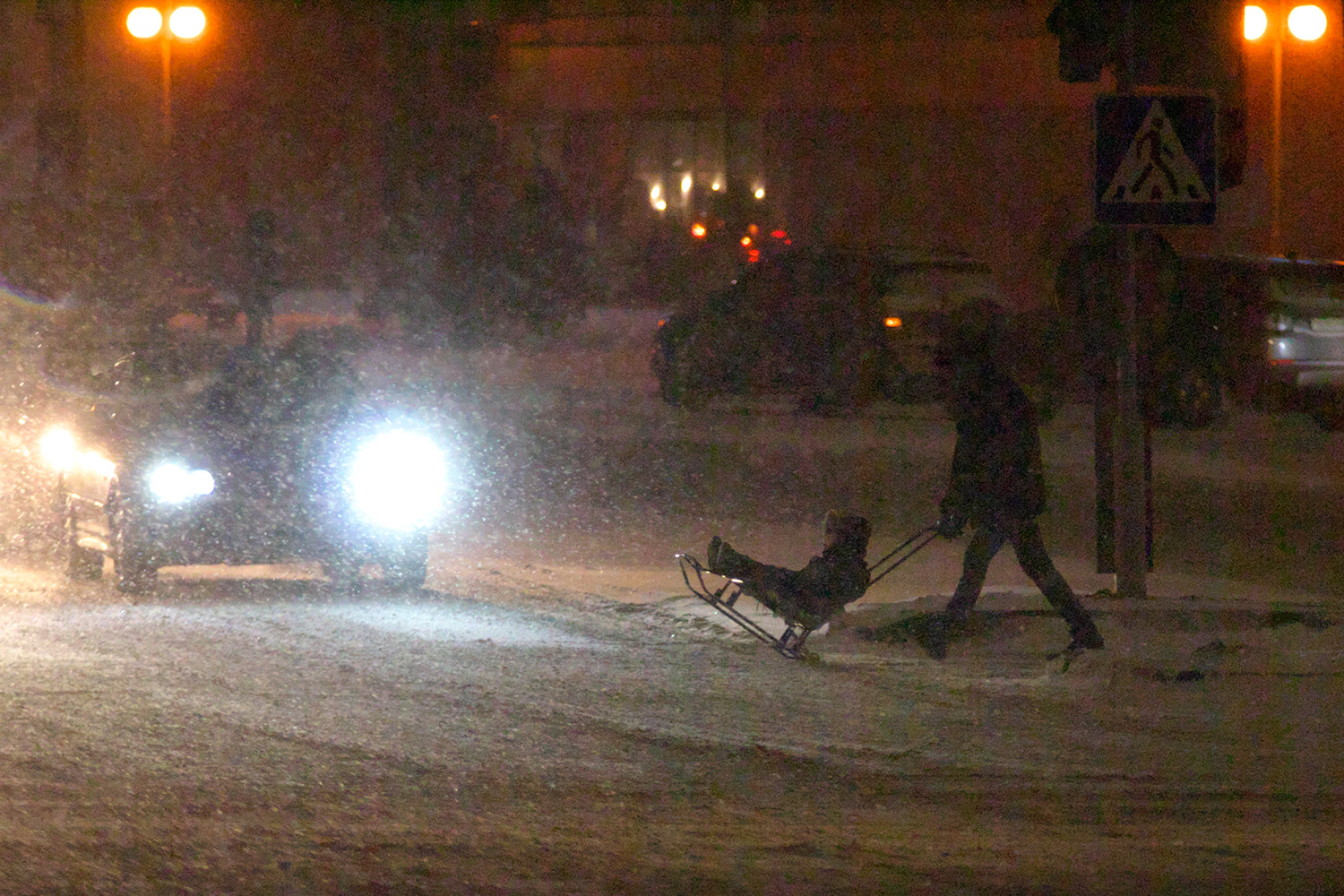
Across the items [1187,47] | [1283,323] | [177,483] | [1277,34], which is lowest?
[177,483]

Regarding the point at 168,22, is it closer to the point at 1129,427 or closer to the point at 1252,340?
the point at 1129,427

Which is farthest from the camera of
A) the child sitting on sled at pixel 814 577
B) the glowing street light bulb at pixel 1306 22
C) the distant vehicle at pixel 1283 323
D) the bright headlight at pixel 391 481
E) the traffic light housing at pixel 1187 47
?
the glowing street light bulb at pixel 1306 22

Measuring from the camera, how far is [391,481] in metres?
9.03

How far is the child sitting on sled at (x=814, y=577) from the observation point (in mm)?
7129

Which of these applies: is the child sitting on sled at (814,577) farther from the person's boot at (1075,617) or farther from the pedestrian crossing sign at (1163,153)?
the pedestrian crossing sign at (1163,153)

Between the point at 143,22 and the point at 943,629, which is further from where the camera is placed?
the point at 143,22

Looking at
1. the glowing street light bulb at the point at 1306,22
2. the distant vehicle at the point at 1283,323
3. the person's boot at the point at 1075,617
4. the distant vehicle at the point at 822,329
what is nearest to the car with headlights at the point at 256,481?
the person's boot at the point at 1075,617

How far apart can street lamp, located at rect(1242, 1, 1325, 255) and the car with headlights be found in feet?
34.1

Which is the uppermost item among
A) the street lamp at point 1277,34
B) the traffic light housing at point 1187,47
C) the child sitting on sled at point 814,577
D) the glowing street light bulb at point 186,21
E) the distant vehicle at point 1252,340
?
the street lamp at point 1277,34

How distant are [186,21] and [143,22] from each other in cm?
45

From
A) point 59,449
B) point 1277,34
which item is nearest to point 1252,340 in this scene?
point 1277,34

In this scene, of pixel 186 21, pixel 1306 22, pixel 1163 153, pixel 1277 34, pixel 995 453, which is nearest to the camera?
pixel 995 453

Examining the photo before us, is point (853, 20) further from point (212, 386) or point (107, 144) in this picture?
point (212, 386)

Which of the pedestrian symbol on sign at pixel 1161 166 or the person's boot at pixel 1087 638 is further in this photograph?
the pedestrian symbol on sign at pixel 1161 166
